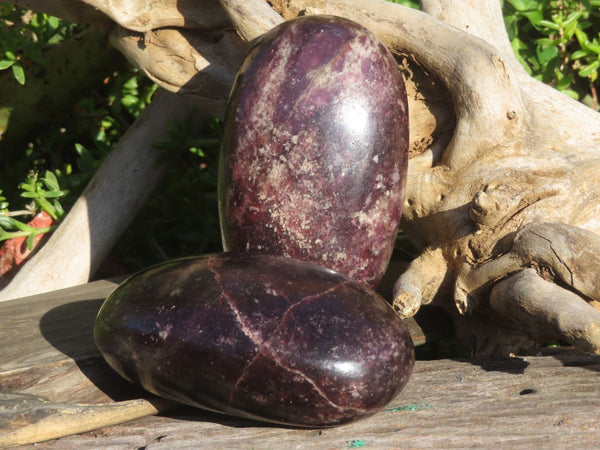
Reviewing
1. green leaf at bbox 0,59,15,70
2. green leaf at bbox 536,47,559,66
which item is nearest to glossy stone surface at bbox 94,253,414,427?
green leaf at bbox 0,59,15,70

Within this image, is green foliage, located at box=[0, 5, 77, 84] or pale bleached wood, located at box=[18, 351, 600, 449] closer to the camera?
pale bleached wood, located at box=[18, 351, 600, 449]

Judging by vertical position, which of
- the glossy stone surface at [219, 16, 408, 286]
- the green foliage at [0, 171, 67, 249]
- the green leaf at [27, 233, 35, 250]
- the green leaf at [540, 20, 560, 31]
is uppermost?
the glossy stone surface at [219, 16, 408, 286]

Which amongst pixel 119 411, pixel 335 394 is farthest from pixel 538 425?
pixel 119 411

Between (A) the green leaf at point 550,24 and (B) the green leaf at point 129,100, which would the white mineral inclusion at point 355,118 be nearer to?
(A) the green leaf at point 550,24

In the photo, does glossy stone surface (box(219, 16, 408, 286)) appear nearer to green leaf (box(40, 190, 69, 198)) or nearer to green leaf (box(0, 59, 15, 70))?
green leaf (box(40, 190, 69, 198))

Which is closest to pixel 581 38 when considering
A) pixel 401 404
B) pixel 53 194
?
pixel 401 404

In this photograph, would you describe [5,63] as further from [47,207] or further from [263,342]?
[263,342]

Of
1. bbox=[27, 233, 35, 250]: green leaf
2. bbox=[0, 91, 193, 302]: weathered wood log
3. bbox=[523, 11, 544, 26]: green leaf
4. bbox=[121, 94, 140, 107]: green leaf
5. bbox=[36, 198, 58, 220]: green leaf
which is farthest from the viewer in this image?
bbox=[121, 94, 140, 107]: green leaf

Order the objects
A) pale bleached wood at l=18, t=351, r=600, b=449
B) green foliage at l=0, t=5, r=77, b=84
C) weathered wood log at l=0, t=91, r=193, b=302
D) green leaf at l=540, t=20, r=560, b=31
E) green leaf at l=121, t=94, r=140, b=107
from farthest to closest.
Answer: green leaf at l=121, t=94, r=140, b=107
green leaf at l=540, t=20, r=560, b=31
green foliage at l=0, t=5, r=77, b=84
weathered wood log at l=0, t=91, r=193, b=302
pale bleached wood at l=18, t=351, r=600, b=449
